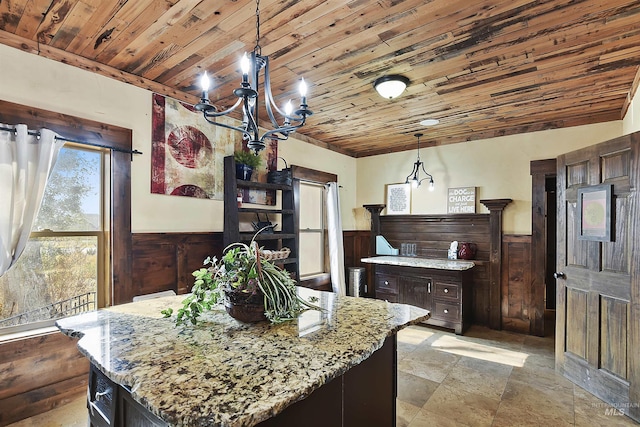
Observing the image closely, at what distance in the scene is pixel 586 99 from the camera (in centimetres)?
327

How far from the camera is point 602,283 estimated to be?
2.62m

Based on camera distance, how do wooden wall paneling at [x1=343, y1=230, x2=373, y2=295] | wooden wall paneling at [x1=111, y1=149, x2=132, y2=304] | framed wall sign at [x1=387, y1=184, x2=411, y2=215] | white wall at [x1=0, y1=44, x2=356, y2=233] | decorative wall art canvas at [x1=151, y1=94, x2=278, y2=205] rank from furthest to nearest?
wooden wall paneling at [x1=343, y1=230, x2=373, y2=295], framed wall sign at [x1=387, y1=184, x2=411, y2=215], decorative wall art canvas at [x1=151, y1=94, x2=278, y2=205], wooden wall paneling at [x1=111, y1=149, x2=132, y2=304], white wall at [x1=0, y1=44, x2=356, y2=233]

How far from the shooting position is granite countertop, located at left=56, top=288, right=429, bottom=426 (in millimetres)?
823

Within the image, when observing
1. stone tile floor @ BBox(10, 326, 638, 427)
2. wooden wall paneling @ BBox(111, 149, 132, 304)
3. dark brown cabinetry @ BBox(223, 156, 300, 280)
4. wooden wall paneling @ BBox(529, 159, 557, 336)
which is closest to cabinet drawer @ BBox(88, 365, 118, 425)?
stone tile floor @ BBox(10, 326, 638, 427)

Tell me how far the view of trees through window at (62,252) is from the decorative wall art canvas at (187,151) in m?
0.51

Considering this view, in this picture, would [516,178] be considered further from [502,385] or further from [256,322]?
[256,322]

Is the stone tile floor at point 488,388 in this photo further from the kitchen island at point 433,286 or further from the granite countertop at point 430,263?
the granite countertop at point 430,263

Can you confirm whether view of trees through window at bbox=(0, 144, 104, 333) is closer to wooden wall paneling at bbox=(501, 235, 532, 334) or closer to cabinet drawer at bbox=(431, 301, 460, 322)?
cabinet drawer at bbox=(431, 301, 460, 322)

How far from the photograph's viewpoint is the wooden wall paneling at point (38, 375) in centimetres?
220

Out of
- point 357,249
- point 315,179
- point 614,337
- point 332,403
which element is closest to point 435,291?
point 357,249

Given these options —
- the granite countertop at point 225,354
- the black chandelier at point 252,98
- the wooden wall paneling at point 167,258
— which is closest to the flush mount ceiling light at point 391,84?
the black chandelier at point 252,98

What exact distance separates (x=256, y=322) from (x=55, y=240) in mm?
2047

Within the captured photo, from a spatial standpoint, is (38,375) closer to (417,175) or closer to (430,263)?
(430,263)

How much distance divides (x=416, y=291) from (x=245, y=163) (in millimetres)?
2732
